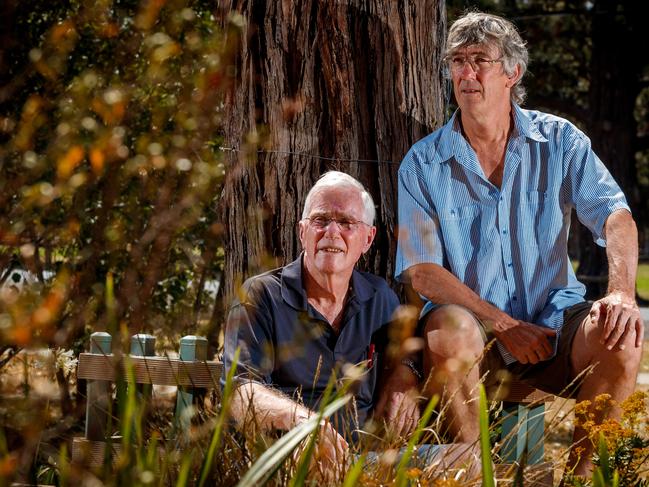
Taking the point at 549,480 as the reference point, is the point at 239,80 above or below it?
above

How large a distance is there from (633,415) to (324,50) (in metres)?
1.94

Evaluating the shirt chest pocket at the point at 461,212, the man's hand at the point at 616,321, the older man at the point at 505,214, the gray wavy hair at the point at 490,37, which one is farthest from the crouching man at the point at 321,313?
the gray wavy hair at the point at 490,37

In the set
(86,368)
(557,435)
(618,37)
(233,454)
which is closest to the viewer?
(233,454)

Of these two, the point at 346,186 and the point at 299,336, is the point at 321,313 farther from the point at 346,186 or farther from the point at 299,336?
the point at 346,186

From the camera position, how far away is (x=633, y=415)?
281 cm

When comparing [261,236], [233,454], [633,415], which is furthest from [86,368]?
[633,415]

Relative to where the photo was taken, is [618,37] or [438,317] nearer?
[438,317]

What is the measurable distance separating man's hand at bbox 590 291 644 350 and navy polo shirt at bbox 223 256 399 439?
72cm

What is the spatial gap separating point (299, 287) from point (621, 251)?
3.98ft

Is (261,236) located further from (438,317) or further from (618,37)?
(618,37)

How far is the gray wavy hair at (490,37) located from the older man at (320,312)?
30.6 inches

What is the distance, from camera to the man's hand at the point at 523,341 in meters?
3.65

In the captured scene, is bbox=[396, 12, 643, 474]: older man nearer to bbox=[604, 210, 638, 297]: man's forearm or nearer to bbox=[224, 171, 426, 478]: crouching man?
bbox=[604, 210, 638, 297]: man's forearm

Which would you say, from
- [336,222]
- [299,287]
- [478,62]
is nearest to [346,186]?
[336,222]
